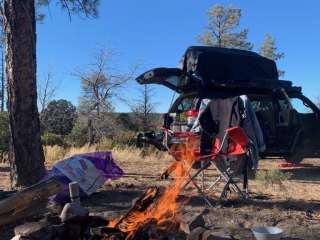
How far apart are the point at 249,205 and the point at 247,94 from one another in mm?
4205

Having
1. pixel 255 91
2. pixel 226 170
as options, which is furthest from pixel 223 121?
pixel 255 91

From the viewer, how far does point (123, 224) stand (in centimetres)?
469

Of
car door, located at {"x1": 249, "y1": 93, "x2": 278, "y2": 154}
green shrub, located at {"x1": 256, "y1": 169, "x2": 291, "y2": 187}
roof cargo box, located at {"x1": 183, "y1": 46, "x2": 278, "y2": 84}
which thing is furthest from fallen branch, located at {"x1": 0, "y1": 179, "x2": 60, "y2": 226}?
car door, located at {"x1": 249, "y1": 93, "x2": 278, "y2": 154}

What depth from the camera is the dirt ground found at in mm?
5270

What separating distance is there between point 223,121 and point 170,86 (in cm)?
343

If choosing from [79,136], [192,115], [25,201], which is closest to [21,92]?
[25,201]

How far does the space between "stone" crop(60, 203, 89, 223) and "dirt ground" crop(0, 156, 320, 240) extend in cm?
83

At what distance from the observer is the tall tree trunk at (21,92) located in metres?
7.31

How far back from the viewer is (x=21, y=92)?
7.33 m

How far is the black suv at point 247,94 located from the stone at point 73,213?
4.85 m

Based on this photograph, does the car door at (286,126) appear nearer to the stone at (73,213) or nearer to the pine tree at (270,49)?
the stone at (73,213)

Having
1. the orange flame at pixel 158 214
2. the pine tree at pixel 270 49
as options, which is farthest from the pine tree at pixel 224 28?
the orange flame at pixel 158 214

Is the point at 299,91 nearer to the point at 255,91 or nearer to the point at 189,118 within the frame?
the point at 255,91

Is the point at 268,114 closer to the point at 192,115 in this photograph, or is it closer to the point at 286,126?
the point at 286,126
